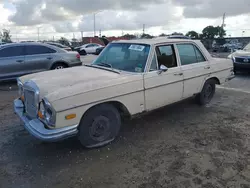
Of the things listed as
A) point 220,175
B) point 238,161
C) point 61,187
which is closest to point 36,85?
point 61,187

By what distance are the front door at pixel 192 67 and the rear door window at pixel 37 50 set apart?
558 centimetres

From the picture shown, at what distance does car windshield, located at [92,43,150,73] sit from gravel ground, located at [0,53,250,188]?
1209 millimetres

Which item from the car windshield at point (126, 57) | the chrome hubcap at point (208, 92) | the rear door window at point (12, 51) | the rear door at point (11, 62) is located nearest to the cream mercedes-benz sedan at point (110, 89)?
the car windshield at point (126, 57)

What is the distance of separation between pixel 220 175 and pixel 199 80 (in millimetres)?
2535

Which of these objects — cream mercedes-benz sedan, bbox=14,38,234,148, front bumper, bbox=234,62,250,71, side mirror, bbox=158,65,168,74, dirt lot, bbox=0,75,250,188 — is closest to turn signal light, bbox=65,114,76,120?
cream mercedes-benz sedan, bbox=14,38,234,148

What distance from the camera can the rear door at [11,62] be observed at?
782cm

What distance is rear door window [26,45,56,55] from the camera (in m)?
8.24

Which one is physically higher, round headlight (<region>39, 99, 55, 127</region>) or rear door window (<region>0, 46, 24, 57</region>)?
rear door window (<region>0, 46, 24, 57</region>)

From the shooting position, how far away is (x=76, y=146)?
3.74 meters

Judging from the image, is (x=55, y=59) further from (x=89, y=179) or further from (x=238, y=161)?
(x=238, y=161)

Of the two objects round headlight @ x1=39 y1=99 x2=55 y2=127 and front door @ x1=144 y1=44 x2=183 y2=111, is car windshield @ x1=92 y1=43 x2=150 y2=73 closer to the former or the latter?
front door @ x1=144 y1=44 x2=183 y2=111

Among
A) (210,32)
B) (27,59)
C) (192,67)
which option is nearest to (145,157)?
(192,67)

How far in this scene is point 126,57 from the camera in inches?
170

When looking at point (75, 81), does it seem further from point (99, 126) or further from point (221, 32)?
point (221, 32)
